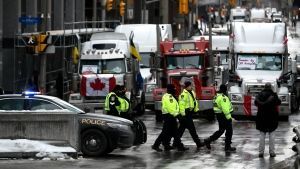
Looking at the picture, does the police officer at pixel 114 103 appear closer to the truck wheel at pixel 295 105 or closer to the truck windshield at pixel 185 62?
the truck windshield at pixel 185 62

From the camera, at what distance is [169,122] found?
22.0m

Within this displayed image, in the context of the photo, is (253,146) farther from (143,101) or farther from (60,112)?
(143,101)

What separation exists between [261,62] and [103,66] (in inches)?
237

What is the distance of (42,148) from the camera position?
19.8 m

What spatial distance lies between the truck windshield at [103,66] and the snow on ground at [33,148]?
1316cm

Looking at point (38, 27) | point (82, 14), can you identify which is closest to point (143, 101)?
point (38, 27)

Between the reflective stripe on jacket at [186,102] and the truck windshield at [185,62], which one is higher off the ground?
the truck windshield at [185,62]

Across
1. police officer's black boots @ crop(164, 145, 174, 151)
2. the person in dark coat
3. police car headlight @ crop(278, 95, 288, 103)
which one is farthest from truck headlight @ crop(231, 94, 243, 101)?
the person in dark coat

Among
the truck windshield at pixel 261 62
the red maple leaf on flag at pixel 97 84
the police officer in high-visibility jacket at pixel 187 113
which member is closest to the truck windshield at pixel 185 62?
the truck windshield at pixel 261 62

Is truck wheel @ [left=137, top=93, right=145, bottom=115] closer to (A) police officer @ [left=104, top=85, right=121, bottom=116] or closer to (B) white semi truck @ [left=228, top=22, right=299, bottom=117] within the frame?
(B) white semi truck @ [left=228, top=22, right=299, bottom=117]

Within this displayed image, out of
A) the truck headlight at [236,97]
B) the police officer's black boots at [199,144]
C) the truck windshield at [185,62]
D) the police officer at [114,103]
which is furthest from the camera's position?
the truck windshield at [185,62]

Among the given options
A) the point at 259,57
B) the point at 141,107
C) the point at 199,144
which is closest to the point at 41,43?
the point at 141,107

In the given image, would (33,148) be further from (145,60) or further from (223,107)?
(145,60)

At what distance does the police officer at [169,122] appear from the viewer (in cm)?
2183
